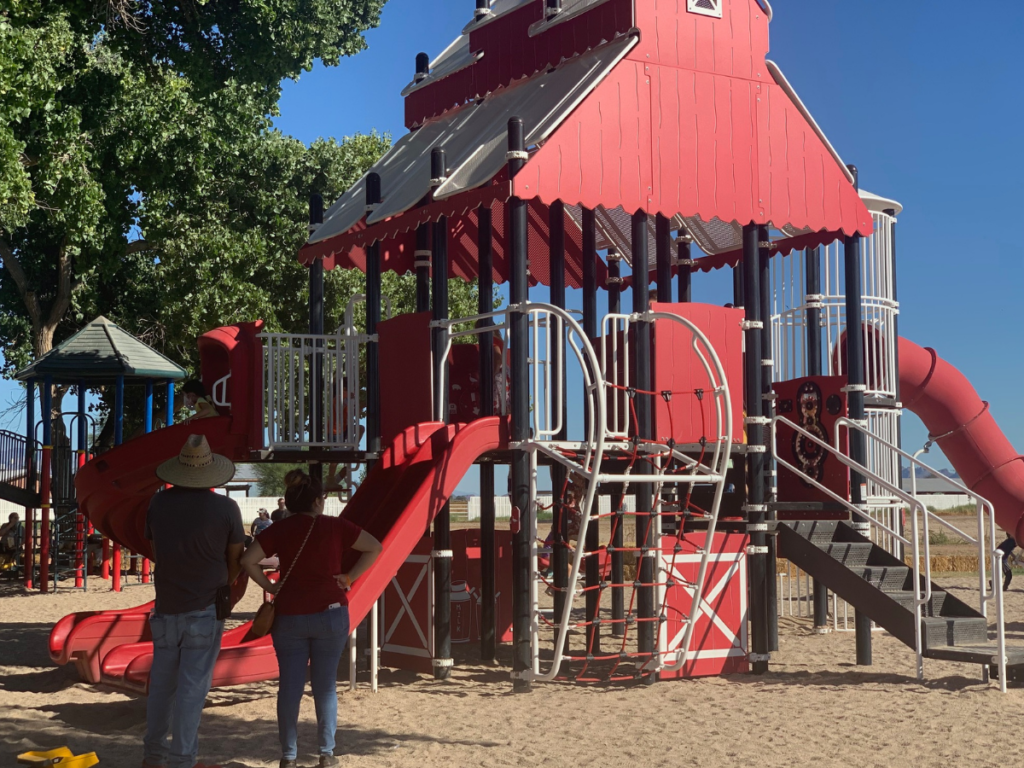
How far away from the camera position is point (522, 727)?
329 inches

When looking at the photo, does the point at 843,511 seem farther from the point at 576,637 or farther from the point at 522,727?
the point at 522,727

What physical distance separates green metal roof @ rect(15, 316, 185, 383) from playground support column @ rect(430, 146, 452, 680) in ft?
37.1

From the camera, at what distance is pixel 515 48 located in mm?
12484

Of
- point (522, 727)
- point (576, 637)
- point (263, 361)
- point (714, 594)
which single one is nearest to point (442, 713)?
point (522, 727)

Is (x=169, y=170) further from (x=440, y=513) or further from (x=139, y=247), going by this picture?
(x=440, y=513)

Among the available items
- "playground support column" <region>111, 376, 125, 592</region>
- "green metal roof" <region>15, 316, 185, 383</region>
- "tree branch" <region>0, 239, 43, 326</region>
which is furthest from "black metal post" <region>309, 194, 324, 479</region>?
"tree branch" <region>0, 239, 43, 326</region>

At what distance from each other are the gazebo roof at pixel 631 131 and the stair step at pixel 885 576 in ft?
10.5

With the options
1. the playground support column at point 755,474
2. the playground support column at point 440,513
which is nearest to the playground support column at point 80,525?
the playground support column at point 440,513

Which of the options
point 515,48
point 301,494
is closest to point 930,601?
point 301,494

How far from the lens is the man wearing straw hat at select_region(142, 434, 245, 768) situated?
20.6 feet

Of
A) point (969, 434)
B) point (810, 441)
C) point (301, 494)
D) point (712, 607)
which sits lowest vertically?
point (712, 607)

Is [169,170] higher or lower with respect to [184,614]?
higher

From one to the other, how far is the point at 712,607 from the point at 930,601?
6.19 feet

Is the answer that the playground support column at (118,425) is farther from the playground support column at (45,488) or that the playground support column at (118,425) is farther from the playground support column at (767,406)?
the playground support column at (767,406)
